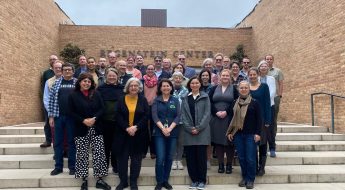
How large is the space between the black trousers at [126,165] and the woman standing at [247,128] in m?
1.48

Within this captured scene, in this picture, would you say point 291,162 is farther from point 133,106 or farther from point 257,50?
point 257,50

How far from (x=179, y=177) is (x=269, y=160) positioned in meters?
1.86

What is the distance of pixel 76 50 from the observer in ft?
43.8

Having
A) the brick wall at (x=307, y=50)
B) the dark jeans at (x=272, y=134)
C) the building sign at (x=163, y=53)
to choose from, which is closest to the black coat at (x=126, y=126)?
the dark jeans at (x=272, y=134)

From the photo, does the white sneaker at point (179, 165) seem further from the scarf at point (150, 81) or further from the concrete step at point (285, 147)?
the concrete step at point (285, 147)

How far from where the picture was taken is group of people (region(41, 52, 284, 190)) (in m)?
4.82

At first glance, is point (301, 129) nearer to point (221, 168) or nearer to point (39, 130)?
point (221, 168)

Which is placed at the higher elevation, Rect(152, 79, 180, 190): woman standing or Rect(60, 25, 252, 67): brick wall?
Rect(60, 25, 252, 67): brick wall

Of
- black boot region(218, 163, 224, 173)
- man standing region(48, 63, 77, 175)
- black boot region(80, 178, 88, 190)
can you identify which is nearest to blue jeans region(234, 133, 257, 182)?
black boot region(218, 163, 224, 173)

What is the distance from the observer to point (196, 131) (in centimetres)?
487

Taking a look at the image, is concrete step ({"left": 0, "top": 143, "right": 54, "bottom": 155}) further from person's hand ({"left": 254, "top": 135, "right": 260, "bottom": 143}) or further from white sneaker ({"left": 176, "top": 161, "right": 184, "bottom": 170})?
person's hand ({"left": 254, "top": 135, "right": 260, "bottom": 143})

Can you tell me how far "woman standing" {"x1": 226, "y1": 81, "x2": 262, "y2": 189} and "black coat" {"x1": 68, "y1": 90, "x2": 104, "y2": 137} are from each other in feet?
6.37

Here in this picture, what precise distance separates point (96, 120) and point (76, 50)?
362 inches

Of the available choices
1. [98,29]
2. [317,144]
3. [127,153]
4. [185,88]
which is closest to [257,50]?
[98,29]
